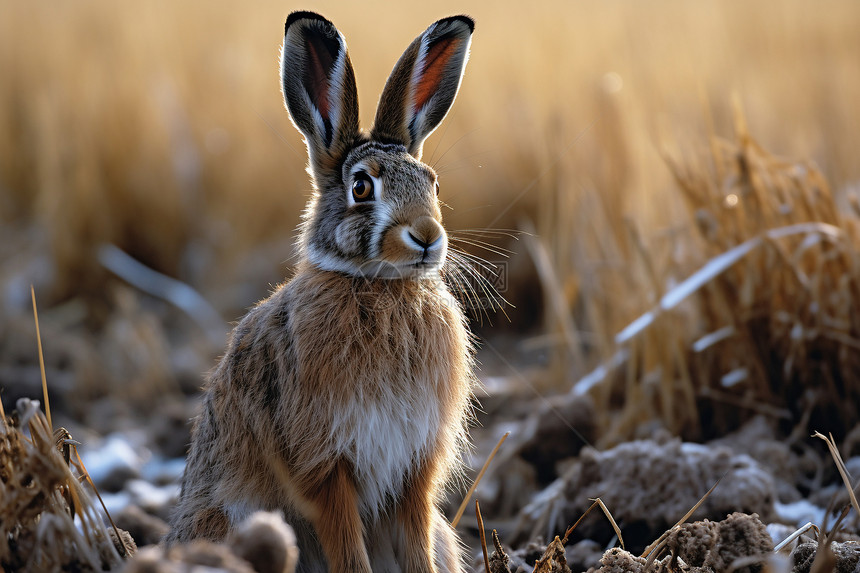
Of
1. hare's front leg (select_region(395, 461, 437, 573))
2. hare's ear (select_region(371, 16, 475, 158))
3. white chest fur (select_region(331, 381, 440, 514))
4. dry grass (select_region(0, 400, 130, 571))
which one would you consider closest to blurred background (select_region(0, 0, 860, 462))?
hare's ear (select_region(371, 16, 475, 158))

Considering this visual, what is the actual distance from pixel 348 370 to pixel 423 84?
104 cm

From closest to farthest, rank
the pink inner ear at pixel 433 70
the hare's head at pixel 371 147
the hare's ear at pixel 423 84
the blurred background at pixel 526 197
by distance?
1. the hare's head at pixel 371 147
2. the hare's ear at pixel 423 84
3. the pink inner ear at pixel 433 70
4. the blurred background at pixel 526 197

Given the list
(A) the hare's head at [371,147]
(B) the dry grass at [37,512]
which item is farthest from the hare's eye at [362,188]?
(B) the dry grass at [37,512]

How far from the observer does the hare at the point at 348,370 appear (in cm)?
245

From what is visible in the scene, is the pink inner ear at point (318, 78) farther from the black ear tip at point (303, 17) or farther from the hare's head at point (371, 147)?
the black ear tip at point (303, 17)

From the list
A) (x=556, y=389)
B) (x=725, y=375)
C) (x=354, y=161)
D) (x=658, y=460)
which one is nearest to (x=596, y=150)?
(x=556, y=389)

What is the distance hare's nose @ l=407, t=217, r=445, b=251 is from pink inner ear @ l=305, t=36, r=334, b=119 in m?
0.61

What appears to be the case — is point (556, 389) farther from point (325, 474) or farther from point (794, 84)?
point (794, 84)

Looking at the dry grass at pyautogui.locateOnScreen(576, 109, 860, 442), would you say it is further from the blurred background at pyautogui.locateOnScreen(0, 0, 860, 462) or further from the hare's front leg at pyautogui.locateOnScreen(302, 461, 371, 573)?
the hare's front leg at pyautogui.locateOnScreen(302, 461, 371, 573)

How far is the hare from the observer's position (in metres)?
2.45

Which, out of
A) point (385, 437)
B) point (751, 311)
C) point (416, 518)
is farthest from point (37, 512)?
point (751, 311)

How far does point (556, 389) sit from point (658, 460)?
1.55 metres

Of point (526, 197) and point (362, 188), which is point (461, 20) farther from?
point (526, 197)

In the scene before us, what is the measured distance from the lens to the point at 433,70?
9.82ft
